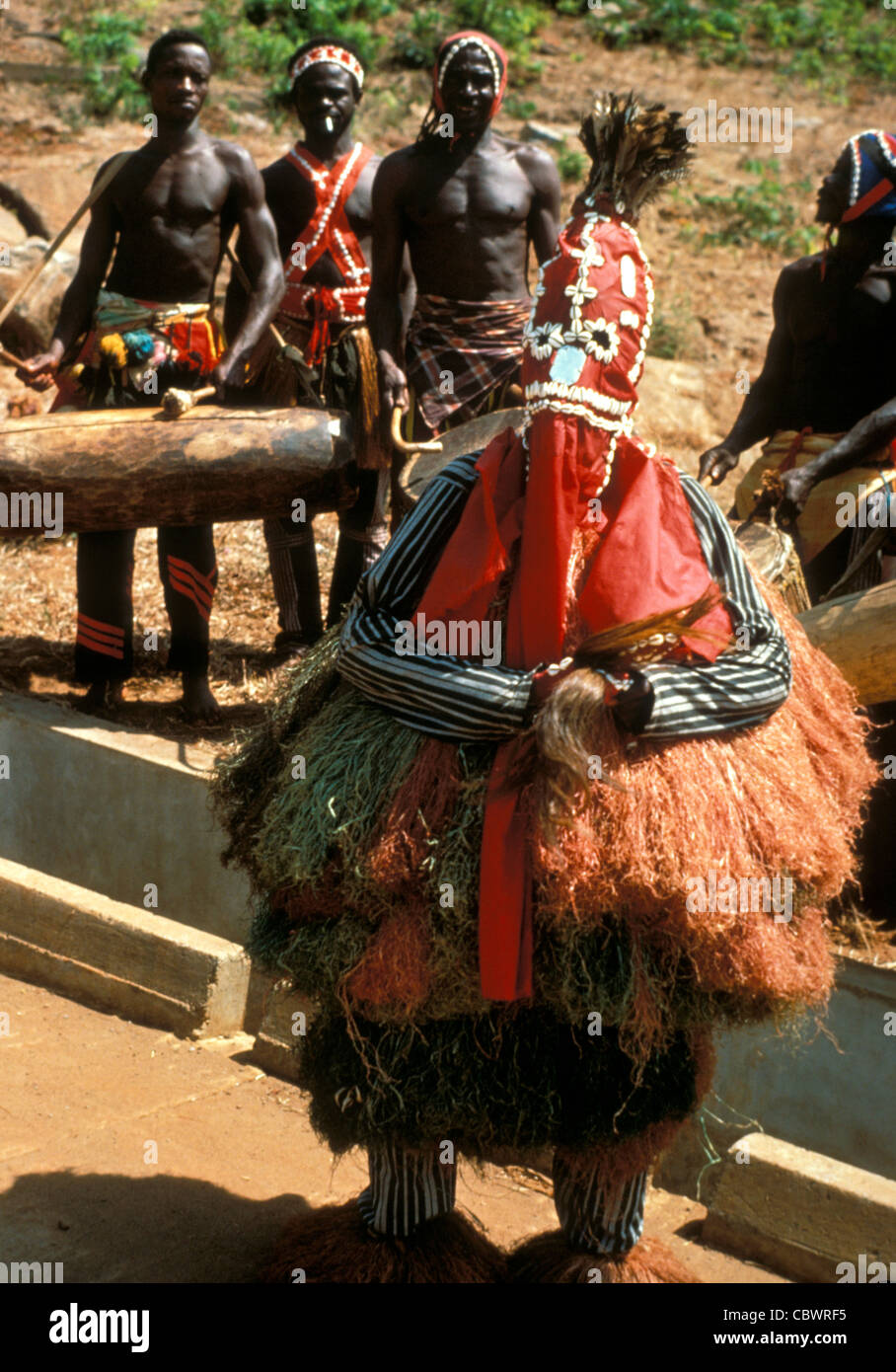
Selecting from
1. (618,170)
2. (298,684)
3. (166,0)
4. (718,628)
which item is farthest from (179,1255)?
(166,0)

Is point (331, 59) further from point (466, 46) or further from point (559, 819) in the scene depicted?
point (559, 819)

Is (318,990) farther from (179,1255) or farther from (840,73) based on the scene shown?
(840,73)

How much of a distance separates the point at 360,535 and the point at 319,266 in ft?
3.97

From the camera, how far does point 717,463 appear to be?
4758 mm

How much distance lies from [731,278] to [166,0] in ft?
24.0

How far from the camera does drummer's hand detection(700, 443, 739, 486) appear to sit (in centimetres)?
470

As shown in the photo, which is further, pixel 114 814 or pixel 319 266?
pixel 319 266

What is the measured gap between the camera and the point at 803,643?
2.85m

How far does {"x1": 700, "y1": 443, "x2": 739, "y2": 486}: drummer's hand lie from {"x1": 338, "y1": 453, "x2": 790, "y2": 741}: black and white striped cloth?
206cm

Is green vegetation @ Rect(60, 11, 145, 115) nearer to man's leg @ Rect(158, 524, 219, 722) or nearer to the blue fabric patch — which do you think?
man's leg @ Rect(158, 524, 219, 722)

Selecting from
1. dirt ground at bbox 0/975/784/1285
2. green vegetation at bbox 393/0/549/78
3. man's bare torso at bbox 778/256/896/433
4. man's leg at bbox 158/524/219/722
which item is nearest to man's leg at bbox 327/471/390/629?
man's leg at bbox 158/524/219/722

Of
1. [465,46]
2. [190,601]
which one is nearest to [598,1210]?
[190,601]

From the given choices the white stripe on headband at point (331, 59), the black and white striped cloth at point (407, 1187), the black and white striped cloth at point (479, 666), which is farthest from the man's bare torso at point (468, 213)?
the black and white striped cloth at point (407, 1187)
